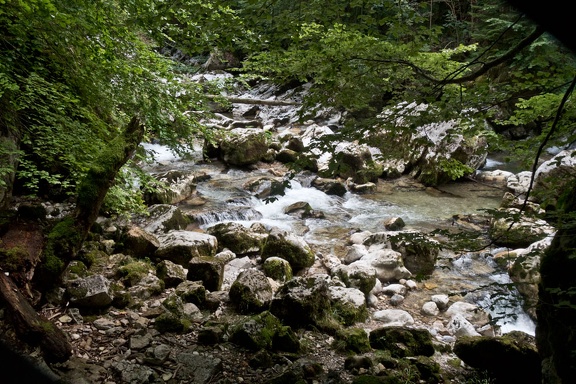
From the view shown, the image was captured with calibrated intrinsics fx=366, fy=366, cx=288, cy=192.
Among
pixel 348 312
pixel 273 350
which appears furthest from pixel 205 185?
pixel 273 350

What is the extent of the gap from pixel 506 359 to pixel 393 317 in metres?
1.80

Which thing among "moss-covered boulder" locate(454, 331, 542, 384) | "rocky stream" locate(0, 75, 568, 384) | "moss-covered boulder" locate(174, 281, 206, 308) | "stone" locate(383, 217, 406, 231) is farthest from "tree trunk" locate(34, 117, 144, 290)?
"stone" locate(383, 217, 406, 231)

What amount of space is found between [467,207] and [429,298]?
578 cm

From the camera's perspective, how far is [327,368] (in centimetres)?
379

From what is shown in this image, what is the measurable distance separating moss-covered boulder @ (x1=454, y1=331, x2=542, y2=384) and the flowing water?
2.32 m

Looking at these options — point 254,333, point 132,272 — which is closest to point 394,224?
point 254,333

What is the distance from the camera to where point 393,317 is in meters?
5.68

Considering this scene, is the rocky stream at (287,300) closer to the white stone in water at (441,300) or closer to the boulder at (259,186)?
the white stone in water at (441,300)

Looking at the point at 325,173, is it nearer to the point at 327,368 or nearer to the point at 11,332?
the point at 327,368

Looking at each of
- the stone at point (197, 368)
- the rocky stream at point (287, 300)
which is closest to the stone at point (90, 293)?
the rocky stream at point (287, 300)

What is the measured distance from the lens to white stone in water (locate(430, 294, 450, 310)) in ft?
20.2

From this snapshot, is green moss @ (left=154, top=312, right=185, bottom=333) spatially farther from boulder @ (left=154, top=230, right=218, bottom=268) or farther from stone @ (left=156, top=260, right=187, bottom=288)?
boulder @ (left=154, top=230, right=218, bottom=268)

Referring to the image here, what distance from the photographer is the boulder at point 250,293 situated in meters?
4.84

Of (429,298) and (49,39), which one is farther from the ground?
(49,39)
